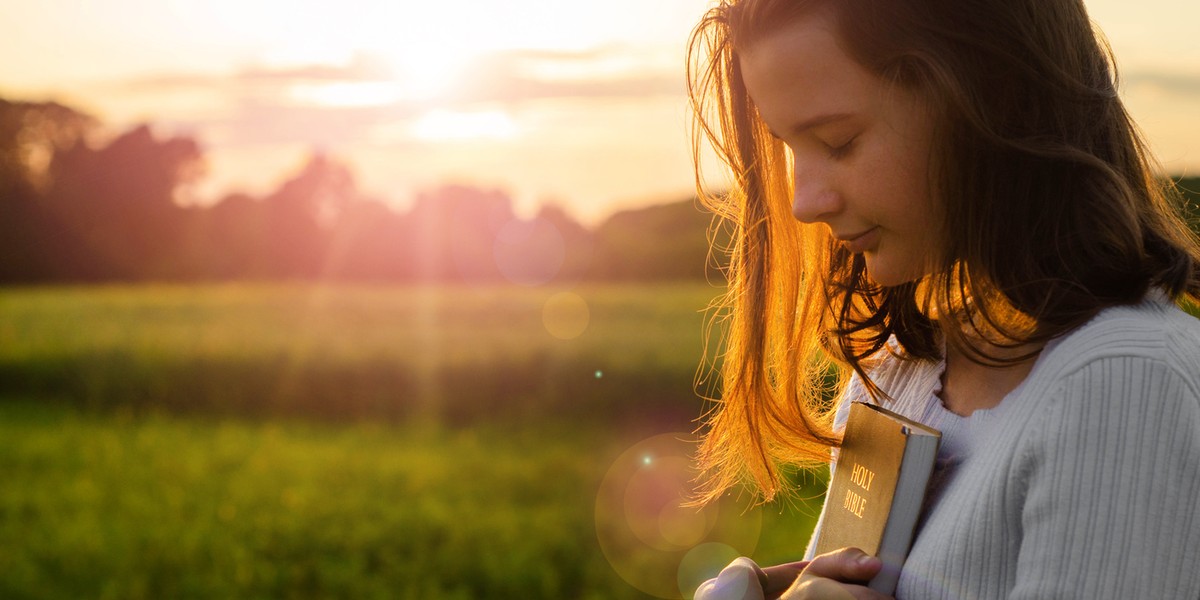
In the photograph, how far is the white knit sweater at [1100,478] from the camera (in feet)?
2.96

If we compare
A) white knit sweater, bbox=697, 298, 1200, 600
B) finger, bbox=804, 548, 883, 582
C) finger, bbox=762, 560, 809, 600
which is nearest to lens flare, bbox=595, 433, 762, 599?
finger, bbox=762, 560, 809, 600

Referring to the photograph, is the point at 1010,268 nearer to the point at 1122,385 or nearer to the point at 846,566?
the point at 1122,385

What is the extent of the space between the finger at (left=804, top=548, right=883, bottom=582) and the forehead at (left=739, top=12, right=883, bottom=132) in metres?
0.53

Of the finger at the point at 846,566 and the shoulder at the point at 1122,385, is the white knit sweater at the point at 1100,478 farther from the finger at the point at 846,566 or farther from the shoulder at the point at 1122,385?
the finger at the point at 846,566

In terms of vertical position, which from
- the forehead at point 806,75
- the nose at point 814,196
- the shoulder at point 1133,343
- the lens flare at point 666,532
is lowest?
the lens flare at point 666,532

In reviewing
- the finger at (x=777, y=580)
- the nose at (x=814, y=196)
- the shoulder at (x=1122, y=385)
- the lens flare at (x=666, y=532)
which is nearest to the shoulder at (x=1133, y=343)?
the shoulder at (x=1122, y=385)

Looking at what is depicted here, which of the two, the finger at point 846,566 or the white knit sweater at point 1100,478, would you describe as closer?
the white knit sweater at point 1100,478

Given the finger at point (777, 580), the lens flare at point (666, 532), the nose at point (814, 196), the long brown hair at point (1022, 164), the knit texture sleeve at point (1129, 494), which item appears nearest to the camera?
the knit texture sleeve at point (1129, 494)

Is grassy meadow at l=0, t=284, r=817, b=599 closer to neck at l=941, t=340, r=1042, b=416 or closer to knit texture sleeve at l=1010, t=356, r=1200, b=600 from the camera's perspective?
neck at l=941, t=340, r=1042, b=416

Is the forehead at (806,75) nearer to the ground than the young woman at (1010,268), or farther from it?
farther from it

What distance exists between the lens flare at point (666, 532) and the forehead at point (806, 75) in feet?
10.8

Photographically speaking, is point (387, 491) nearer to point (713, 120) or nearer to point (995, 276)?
point (713, 120)

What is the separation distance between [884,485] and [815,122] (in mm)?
452

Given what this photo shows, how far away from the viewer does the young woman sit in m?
0.91
